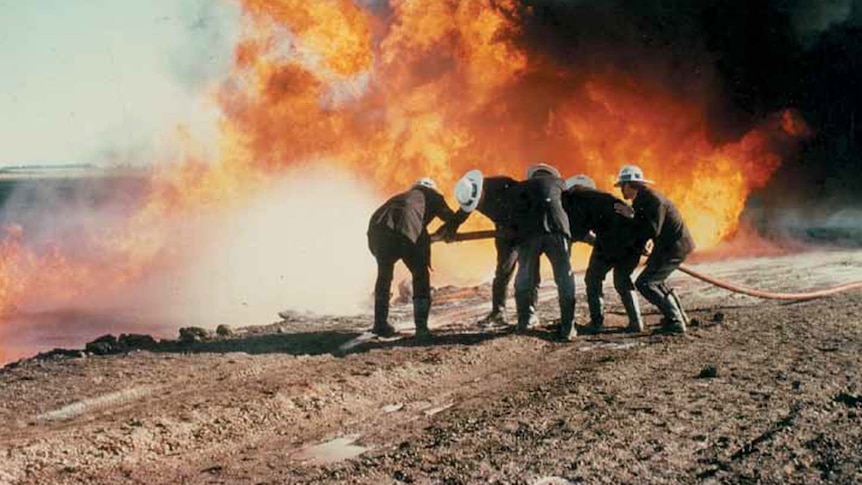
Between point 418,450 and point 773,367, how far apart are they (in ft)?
12.3

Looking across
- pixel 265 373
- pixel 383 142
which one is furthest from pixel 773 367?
pixel 383 142

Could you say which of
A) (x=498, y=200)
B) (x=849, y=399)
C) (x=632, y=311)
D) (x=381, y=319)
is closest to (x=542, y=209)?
(x=498, y=200)

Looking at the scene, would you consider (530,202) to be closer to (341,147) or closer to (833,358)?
(833,358)

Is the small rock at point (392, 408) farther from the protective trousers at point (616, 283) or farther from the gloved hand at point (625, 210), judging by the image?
the gloved hand at point (625, 210)

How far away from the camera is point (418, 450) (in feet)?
17.4

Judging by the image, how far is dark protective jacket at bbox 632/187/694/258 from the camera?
8867 mm

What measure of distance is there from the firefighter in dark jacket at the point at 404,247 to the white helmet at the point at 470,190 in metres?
0.67

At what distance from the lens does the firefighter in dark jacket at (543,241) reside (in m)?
9.05

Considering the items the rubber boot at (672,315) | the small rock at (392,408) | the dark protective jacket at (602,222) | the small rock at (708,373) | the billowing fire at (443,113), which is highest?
the billowing fire at (443,113)

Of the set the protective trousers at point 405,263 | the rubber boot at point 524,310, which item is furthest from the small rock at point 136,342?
the rubber boot at point 524,310

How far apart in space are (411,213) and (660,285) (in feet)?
10.2

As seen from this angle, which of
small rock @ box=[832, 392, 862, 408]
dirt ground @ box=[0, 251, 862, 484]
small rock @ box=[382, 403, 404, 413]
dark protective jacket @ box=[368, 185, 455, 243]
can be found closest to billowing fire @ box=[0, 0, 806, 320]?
dark protective jacket @ box=[368, 185, 455, 243]

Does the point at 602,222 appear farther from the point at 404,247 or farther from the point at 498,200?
the point at 404,247

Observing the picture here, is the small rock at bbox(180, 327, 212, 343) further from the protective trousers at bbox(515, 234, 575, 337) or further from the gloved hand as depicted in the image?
the gloved hand
